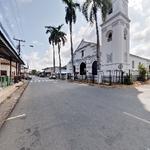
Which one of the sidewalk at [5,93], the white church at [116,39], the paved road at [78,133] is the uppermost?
the white church at [116,39]

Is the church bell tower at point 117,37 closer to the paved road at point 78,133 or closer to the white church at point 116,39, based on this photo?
the white church at point 116,39

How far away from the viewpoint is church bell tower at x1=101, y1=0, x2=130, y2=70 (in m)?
31.6

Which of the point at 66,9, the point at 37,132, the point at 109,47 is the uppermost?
the point at 66,9

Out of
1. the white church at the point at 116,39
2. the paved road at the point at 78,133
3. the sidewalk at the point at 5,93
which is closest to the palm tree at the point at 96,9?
the white church at the point at 116,39

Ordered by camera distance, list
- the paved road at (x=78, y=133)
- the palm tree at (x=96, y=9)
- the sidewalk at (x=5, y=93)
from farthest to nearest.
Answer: the palm tree at (x=96, y=9), the sidewalk at (x=5, y=93), the paved road at (x=78, y=133)

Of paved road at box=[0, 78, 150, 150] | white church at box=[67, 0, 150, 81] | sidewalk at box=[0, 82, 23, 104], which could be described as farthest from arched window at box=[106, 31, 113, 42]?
paved road at box=[0, 78, 150, 150]

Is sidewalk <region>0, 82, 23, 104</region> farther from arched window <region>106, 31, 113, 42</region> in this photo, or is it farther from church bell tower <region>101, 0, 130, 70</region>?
arched window <region>106, 31, 113, 42</region>

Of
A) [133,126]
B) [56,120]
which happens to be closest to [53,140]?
[56,120]

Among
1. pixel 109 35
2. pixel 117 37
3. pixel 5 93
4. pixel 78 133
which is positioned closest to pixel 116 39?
pixel 117 37

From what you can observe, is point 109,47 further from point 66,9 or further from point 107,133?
point 107,133

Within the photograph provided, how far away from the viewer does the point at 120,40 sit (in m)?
31.8

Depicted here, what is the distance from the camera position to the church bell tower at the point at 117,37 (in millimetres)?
31633

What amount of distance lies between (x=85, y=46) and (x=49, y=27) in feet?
56.2

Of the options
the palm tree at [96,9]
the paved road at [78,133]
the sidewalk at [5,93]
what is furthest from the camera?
the palm tree at [96,9]
